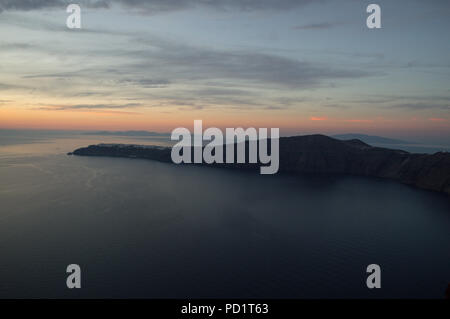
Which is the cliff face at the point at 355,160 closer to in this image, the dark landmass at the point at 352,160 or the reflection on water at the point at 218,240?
the dark landmass at the point at 352,160

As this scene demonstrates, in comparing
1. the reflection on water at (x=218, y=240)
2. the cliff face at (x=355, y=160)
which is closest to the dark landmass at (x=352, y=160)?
the cliff face at (x=355, y=160)

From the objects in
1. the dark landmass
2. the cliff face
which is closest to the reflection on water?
the cliff face

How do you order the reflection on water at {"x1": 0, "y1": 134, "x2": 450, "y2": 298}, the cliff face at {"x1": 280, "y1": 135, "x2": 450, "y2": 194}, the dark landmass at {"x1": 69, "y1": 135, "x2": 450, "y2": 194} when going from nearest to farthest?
the reflection on water at {"x1": 0, "y1": 134, "x2": 450, "y2": 298}, the cliff face at {"x1": 280, "y1": 135, "x2": 450, "y2": 194}, the dark landmass at {"x1": 69, "y1": 135, "x2": 450, "y2": 194}

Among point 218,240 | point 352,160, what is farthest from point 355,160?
point 218,240

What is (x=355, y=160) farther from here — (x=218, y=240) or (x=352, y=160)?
(x=218, y=240)

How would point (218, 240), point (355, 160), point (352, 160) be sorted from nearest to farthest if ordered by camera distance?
1. point (218, 240)
2. point (355, 160)
3. point (352, 160)

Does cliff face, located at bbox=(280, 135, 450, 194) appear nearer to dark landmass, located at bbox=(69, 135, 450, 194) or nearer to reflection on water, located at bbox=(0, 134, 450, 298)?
dark landmass, located at bbox=(69, 135, 450, 194)

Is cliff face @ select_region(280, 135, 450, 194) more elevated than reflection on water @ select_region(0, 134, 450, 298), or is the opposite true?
cliff face @ select_region(280, 135, 450, 194)

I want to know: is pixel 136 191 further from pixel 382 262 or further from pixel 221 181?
pixel 382 262
